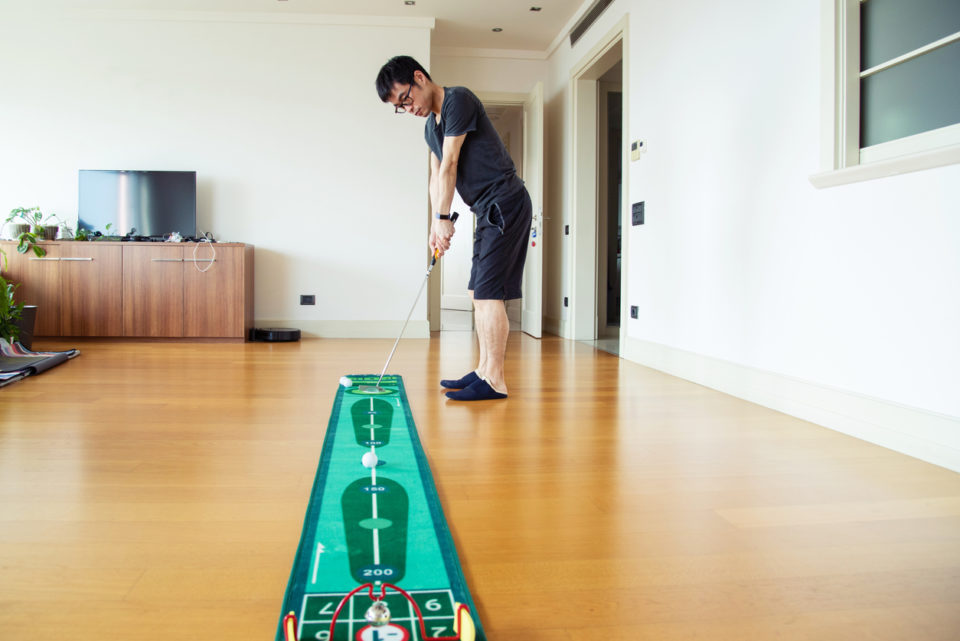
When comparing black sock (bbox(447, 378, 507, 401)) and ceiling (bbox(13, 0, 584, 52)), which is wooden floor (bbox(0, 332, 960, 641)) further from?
ceiling (bbox(13, 0, 584, 52))

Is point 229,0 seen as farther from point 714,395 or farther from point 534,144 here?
point 714,395

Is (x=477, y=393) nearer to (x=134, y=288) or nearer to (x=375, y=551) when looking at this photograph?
(x=375, y=551)

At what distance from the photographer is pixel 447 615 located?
95cm

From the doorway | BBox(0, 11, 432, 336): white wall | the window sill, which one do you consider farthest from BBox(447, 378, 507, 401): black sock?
BBox(0, 11, 432, 336): white wall

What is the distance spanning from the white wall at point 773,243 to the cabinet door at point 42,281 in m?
4.15

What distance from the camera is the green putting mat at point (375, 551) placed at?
3.05 ft

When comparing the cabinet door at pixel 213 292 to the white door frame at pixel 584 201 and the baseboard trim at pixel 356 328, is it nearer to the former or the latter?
the baseboard trim at pixel 356 328

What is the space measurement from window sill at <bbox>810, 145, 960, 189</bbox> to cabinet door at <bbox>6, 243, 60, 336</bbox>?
16.5 feet

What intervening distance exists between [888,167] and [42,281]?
536 cm

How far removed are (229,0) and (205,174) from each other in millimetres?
1359

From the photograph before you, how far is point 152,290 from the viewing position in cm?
500

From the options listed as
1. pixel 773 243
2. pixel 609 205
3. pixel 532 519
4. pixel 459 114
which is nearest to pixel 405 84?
pixel 459 114

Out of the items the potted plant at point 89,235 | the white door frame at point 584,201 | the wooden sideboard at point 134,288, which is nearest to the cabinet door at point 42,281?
the wooden sideboard at point 134,288

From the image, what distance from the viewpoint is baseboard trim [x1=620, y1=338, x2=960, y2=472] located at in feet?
6.16
